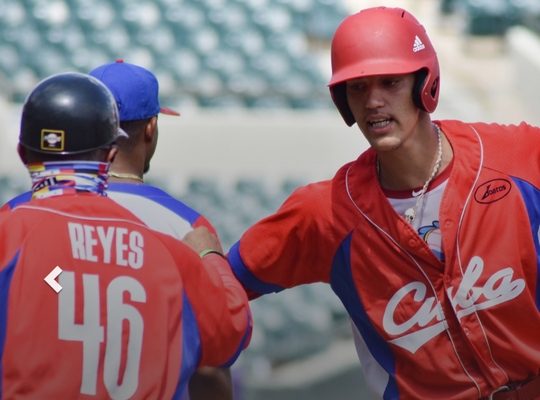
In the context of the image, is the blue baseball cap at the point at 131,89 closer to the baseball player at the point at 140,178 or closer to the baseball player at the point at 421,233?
the baseball player at the point at 140,178

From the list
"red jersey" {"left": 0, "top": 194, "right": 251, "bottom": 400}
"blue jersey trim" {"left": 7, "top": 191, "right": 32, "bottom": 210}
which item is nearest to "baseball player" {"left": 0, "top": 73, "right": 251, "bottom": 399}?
"red jersey" {"left": 0, "top": 194, "right": 251, "bottom": 400}

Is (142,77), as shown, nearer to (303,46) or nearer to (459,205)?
(459,205)

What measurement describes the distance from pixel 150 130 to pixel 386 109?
0.82 metres

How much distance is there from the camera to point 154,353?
2389mm

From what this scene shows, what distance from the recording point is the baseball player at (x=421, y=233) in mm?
2973

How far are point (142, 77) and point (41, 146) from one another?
A: 3.18 ft

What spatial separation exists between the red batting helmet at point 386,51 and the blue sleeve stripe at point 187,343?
942 millimetres

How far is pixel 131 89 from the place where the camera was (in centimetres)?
324

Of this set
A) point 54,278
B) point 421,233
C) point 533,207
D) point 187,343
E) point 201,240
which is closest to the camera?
point 54,278

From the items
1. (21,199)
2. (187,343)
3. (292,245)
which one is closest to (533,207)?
(292,245)

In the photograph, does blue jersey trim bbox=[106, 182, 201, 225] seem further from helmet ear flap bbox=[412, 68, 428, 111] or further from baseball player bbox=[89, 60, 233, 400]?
helmet ear flap bbox=[412, 68, 428, 111]

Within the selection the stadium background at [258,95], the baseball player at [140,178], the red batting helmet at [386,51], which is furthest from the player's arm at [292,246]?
the stadium background at [258,95]

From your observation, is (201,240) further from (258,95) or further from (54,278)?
(258,95)

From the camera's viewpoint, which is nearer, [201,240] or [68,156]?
[68,156]
